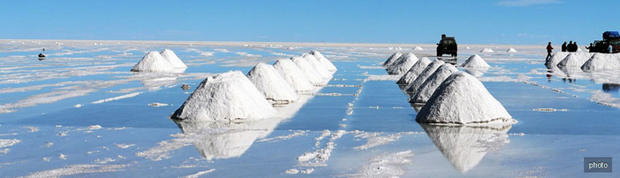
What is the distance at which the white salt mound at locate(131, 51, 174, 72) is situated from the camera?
2566 centimetres

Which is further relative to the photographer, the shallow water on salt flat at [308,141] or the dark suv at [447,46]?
the dark suv at [447,46]

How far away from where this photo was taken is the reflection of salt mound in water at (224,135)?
7746mm

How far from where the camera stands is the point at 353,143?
8.31 meters

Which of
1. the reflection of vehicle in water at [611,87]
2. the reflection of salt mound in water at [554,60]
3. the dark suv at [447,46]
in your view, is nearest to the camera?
the reflection of vehicle in water at [611,87]

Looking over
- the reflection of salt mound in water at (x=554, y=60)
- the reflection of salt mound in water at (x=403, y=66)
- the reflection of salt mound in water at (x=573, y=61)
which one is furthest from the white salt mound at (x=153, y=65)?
the reflection of salt mound in water at (x=573, y=61)

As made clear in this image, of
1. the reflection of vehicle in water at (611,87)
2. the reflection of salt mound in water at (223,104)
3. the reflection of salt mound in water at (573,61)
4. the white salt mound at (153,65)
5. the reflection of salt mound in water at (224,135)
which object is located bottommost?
the reflection of vehicle in water at (611,87)

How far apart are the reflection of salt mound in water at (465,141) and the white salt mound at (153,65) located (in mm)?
17573

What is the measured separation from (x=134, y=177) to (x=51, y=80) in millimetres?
14937

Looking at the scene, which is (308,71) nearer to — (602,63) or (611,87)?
(611,87)

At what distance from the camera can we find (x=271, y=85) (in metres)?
13.7

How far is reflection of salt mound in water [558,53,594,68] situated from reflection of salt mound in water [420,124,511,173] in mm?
23224

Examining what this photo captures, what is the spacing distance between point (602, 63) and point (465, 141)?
2304cm

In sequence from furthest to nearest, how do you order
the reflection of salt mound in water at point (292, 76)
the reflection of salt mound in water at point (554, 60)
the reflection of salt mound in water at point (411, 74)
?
the reflection of salt mound in water at point (554, 60) → the reflection of salt mound in water at point (411, 74) → the reflection of salt mound in water at point (292, 76)

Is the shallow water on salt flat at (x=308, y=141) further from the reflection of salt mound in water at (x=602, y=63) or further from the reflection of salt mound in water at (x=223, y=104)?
the reflection of salt mound in water at (x=602, y=63)
